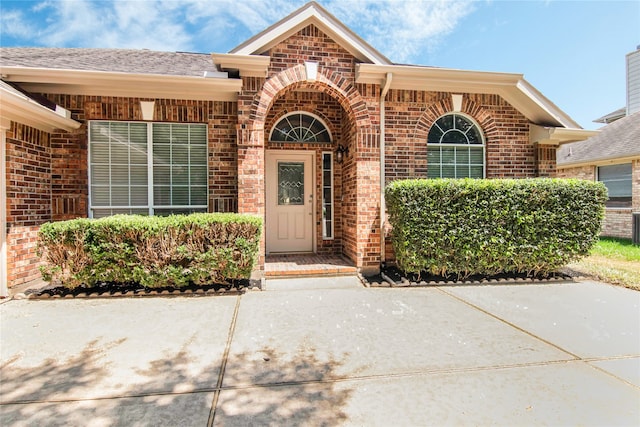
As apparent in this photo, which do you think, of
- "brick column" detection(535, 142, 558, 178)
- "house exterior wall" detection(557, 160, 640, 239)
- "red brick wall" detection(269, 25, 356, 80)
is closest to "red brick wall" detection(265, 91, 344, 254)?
"red brick wall" detection(269, 25, 356, 80)

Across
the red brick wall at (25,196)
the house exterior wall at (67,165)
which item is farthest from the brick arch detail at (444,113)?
the red brick wall at (25,196)

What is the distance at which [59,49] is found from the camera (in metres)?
7.92

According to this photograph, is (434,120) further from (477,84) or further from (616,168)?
(616,168)

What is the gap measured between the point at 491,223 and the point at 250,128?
176 inches

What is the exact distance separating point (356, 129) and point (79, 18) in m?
6.10

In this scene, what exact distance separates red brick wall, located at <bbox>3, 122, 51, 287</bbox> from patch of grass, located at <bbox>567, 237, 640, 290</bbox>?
9585 mm

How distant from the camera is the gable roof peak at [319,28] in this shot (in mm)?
5781

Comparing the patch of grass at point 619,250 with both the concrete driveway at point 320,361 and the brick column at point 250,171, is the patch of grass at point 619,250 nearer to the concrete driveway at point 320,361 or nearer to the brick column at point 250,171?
the concrete driveway at point 320,361

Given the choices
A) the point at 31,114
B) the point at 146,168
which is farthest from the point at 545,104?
the point at 31,114

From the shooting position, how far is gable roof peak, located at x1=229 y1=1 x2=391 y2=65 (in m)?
5.78

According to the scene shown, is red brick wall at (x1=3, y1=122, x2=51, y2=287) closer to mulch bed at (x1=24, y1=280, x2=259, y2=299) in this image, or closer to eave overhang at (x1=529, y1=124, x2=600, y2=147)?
mulch bed at (x1=24, y1=280, x2=259, y2=299)

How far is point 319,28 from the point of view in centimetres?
608

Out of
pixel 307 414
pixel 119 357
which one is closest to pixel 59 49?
pixel 119 357

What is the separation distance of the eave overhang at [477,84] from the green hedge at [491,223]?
1.76 meters
